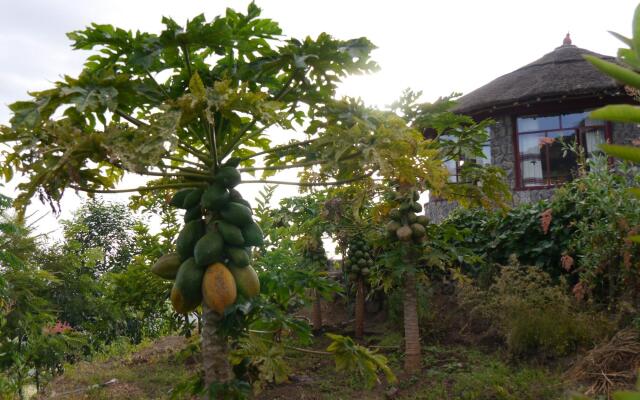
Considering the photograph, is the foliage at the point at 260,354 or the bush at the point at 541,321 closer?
the foliage at the point at 260,354

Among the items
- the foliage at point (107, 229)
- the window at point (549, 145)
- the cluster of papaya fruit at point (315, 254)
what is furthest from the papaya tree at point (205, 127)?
the foliage at point (107, 229)

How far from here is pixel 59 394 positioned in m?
6.27

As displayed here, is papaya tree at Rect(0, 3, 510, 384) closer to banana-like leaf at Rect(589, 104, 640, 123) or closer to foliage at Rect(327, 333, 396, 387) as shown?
foliage at Rect(327, 333, 396, 387)

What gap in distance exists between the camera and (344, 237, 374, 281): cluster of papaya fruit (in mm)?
8078

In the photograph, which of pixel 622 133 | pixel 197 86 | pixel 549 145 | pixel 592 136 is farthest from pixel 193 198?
pixel 622 133

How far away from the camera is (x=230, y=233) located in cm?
303

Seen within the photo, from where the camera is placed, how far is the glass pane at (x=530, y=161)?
13.4 m

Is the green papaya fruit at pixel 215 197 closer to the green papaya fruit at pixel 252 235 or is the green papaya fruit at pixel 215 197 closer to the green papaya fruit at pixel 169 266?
the green papaya fruit at pixel 252 235

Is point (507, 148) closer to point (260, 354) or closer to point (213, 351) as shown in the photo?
point (260, 354)

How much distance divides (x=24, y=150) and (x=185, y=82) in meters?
0.97

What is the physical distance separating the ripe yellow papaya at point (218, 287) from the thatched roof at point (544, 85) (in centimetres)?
961

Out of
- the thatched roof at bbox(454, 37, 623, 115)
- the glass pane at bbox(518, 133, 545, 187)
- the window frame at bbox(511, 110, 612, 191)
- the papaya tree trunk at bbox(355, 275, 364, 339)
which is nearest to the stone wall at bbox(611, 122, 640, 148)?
the window frame at bbox(511, 110, 612, 191)

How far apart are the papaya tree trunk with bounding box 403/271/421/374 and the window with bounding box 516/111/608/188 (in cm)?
803

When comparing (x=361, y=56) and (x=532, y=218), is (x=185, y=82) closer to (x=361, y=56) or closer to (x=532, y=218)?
(x=361, y=56)
